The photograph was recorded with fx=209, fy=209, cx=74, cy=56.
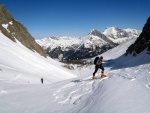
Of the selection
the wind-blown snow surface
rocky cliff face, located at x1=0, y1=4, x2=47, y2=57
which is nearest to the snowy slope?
the wind-blown snow surface

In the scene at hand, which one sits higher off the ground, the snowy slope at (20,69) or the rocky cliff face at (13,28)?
the rocky cliff face at (13,28)

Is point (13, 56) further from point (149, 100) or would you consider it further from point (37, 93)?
point (149, 100)

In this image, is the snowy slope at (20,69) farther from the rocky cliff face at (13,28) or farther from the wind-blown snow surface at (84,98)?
the rocky cliff face at (13,28)

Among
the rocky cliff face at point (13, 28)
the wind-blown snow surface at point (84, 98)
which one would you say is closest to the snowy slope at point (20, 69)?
the wind-blown snow surface at point (84, 98)

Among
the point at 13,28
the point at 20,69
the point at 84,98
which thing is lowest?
the point at 84,98

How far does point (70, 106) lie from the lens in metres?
14.5

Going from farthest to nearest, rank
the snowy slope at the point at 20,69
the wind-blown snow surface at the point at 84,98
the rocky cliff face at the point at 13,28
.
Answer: the rocky cliff face at the point at 13,28, the snowy slope at the point at 20,69, the wind-blown snow surface at the point at 84,98

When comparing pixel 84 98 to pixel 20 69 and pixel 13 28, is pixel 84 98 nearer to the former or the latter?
pixel 20 69

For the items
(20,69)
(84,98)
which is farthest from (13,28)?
(84,98)

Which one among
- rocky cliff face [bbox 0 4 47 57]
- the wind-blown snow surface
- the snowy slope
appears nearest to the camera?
the wind-blown snow surface

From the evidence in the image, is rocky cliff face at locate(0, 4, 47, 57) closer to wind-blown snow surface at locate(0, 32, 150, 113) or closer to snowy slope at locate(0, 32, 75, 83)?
snowy slope at locate(0, 32, 75, 83)

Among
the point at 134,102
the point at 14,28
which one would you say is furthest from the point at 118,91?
the point at 14,28

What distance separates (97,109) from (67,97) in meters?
4.64

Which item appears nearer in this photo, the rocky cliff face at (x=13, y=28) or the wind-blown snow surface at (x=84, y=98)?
the wind-blown snow surface at (x=84, y=98)
